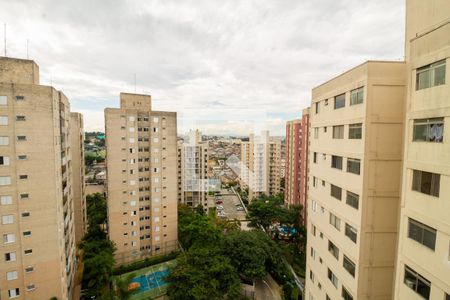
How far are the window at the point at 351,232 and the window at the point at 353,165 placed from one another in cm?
227

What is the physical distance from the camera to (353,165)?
8375 mm

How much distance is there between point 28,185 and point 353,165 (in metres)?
18.9

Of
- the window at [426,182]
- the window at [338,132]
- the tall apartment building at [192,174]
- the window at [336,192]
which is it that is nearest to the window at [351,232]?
the window at [336,192]

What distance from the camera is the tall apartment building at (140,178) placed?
2488cm

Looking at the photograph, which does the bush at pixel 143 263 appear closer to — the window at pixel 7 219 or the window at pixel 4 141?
the window at pixel 7 219

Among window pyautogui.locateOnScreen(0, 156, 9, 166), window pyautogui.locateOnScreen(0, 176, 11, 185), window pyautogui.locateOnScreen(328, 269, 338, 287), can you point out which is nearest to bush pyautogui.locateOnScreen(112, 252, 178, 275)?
window pyautogui.locateOnScreen(0, 176, 11, 185)

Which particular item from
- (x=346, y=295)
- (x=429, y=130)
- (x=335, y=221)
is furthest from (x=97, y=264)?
(x=429, y=130)

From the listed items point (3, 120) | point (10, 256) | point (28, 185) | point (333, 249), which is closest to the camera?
point (333, 249)

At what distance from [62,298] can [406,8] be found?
25258 mm

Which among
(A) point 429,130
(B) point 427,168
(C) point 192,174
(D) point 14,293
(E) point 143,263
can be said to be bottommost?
(E) point 143,263

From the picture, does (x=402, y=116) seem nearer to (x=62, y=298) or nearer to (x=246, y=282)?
(x=246, y=282)

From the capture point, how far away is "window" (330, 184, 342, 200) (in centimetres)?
928

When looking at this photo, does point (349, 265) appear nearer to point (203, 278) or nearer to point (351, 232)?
point (351, 232)

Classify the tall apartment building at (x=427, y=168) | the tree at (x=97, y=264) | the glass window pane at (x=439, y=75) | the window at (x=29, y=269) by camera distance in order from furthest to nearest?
the tree at (x=97, y=264), the window at (x=29, y=269), the glass window pane at (x=439, y=75), the tall apartment building at (x=427, y=168)
